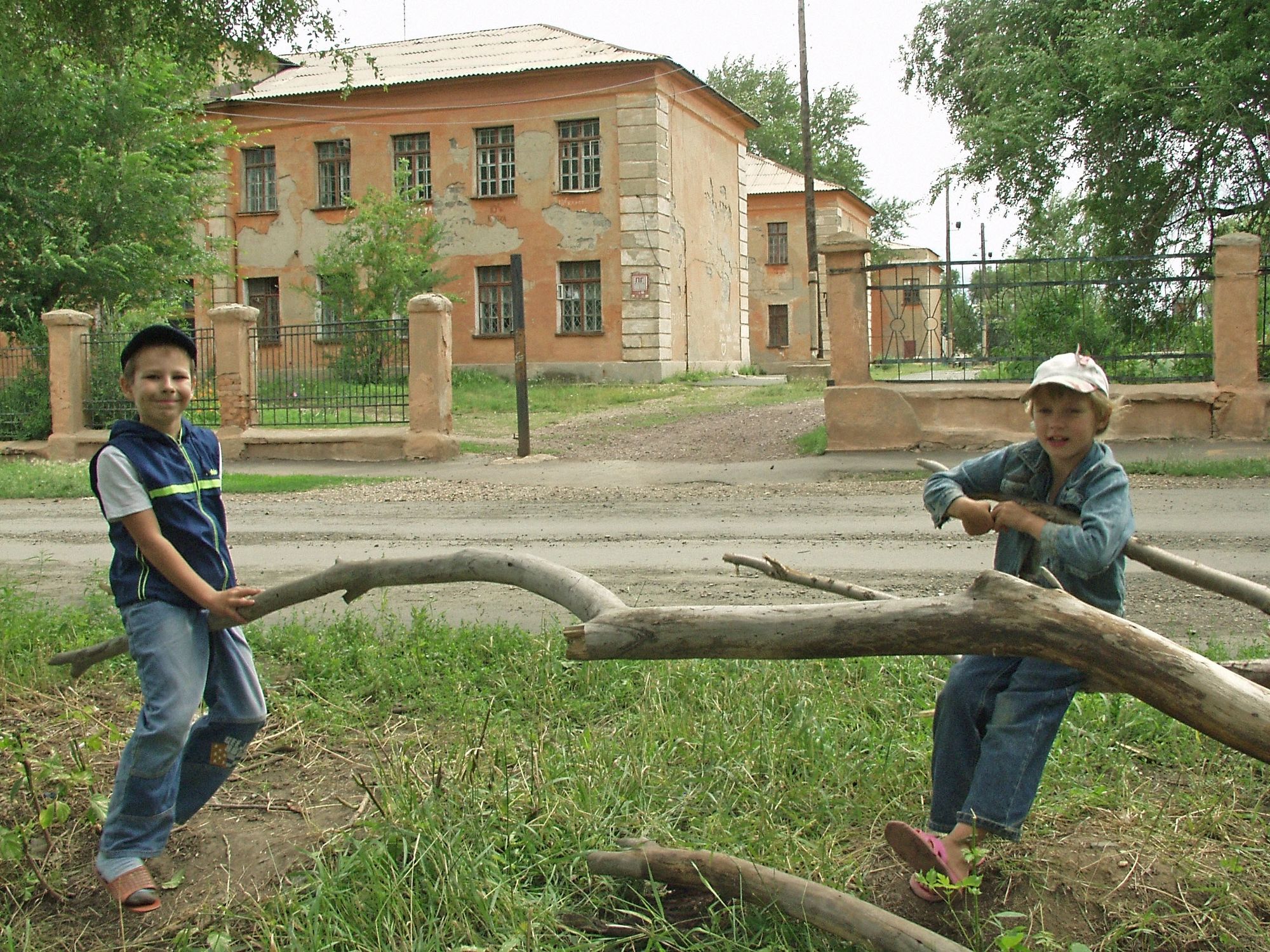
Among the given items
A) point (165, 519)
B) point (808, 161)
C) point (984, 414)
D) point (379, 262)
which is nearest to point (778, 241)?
point (808, 161)

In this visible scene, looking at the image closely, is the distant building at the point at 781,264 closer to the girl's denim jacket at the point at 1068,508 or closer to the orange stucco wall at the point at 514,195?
the orange stucco wall at the point at 514,195

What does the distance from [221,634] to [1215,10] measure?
58.5 feet

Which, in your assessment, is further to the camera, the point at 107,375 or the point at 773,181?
the point at 773,181

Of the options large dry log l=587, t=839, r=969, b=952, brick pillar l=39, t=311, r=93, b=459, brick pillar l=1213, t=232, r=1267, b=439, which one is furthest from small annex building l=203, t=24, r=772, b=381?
large dry log l=587, t=839, r=969, b=952

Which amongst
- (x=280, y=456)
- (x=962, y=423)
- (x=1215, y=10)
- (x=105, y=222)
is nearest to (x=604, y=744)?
(x=962, y=423)

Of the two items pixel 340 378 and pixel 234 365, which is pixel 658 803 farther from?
pixel 234 365

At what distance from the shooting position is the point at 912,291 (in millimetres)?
13242

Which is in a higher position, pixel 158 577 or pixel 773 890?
pixel 158 577

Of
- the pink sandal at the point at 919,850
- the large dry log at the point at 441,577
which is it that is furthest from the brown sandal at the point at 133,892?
the pink sandal at the point at 919,850

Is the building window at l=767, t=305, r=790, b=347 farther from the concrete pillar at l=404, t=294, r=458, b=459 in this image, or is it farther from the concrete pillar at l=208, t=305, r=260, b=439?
the concrete pillar at l=404, t=294, r=458, b=459

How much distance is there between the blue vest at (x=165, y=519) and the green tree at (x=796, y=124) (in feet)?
193

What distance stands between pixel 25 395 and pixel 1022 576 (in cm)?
1943

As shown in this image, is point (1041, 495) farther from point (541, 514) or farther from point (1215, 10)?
point (1215, 10)

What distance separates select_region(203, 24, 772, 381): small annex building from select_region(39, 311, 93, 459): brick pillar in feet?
34.8
